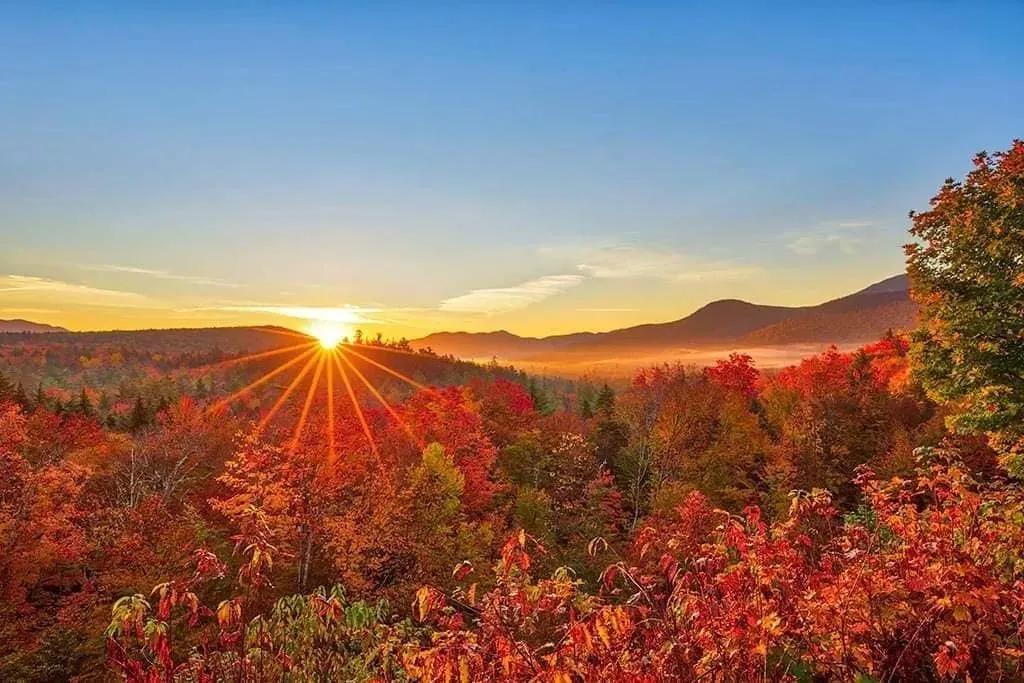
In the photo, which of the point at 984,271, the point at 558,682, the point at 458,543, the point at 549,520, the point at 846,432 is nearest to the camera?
the point at 558,682

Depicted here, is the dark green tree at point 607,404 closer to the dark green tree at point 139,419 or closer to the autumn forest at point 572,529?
the autumn forest at point 572,529

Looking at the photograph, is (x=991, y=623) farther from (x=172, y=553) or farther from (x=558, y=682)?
(x=172, y=553)

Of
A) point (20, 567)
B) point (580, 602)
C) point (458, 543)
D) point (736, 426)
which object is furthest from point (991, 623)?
point (736, 426)

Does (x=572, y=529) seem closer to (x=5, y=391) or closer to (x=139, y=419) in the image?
(x=139, y=419)

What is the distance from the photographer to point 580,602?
21.2 feet

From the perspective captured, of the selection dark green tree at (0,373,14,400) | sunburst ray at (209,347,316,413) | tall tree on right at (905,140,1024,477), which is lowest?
sunburst ray at (209,347,316,413)

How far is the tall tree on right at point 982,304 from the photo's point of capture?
18.0 metres

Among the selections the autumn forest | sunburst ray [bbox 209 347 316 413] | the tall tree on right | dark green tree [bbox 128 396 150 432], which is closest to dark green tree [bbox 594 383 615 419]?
the autumn forest

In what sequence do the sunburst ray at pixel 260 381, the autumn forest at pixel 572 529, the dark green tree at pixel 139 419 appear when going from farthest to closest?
the sunburst ray at pixel 260 381 → the dark green tree at pixel 139 419 → the autumn forest at pixel 572 529

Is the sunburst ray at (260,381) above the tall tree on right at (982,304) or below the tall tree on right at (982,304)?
below

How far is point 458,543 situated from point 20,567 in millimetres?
18646

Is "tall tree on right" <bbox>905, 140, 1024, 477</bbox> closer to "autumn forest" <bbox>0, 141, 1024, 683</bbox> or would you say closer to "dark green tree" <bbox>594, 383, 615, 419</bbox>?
"autumn forest" <bbox>0, 141, 1024, 683</bbox>

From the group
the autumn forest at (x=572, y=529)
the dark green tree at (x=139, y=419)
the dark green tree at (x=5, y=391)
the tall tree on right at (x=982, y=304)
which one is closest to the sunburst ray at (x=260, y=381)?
the dark green tree at (x=139, y=419)

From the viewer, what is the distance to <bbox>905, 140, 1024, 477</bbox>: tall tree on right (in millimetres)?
17953
